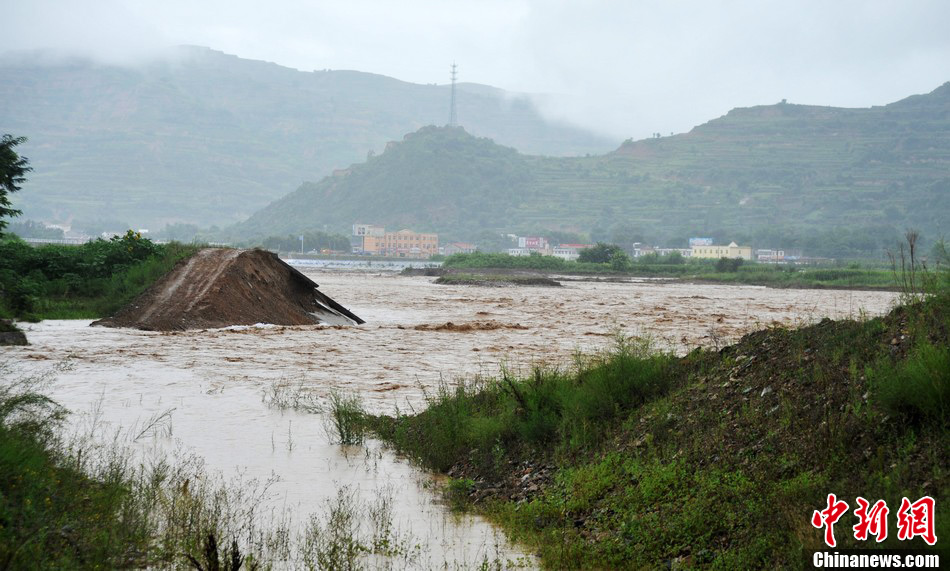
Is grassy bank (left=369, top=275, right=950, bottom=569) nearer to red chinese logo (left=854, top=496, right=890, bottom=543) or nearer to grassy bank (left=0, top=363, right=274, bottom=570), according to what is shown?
red chinese logo (left=854, top=496, right=890, bottom=543)

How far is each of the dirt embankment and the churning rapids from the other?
2.47 feet

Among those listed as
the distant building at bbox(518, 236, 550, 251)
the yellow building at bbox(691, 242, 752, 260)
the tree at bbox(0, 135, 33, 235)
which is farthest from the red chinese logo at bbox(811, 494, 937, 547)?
the distant building at bbox(518, 236, 550, 251)

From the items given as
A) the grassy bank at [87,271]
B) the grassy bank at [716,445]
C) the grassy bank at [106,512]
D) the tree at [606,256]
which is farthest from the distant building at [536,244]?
the grassy bank at [106,512]

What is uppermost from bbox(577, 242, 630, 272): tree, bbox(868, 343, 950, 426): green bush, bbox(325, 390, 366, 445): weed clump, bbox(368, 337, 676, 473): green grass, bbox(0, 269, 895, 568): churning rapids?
bbox(577, 242, 630, 272): tree

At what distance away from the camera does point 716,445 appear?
755 cm

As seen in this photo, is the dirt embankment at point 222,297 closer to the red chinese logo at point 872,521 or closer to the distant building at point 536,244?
the red chinese logo at point 872,521

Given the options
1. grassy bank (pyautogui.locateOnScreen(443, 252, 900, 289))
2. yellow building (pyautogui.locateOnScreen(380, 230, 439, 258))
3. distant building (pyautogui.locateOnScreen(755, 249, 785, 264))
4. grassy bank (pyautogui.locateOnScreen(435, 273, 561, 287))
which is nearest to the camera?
grassy bank (pyautogui.locateOnScreen(435, 273, 561, 287))

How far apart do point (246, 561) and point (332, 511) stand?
126 cm

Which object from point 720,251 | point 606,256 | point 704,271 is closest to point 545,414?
point 704,271

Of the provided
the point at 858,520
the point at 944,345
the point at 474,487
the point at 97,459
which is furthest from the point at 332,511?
the point at 944,345

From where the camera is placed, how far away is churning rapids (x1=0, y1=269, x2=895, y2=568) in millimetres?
8703

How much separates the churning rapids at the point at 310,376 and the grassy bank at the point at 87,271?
230 centimetres

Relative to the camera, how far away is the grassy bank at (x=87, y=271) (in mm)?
26141

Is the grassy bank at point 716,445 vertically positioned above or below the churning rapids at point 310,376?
above
